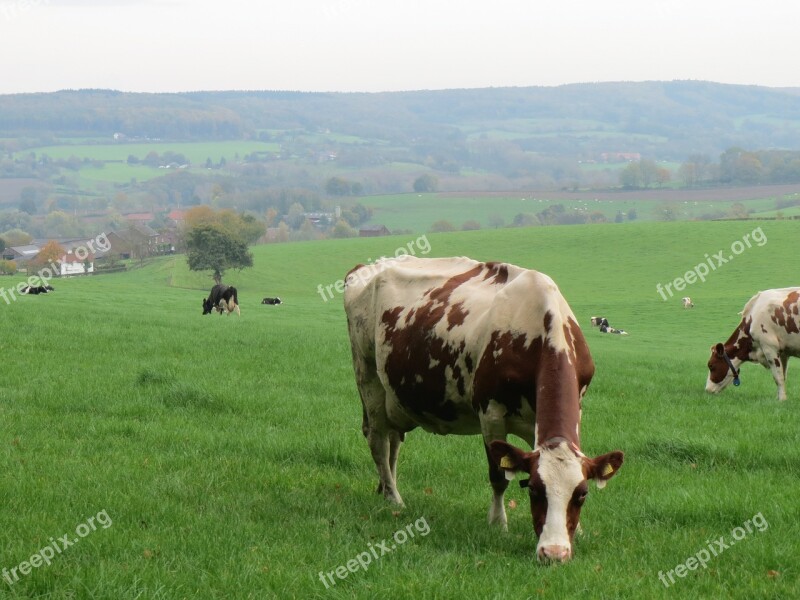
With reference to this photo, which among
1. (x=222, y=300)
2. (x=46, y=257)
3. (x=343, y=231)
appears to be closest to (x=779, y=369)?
(x=222, y=300)

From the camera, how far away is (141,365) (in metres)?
17.2

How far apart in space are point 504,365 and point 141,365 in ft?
35.7

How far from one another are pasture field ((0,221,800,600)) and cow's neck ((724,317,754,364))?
76 cm

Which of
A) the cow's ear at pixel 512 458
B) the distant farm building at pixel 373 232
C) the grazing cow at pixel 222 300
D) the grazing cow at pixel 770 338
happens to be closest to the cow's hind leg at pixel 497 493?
the cow's ear at pixel 512 458

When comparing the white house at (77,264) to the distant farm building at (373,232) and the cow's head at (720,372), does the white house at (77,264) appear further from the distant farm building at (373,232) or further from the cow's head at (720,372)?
the cow's head at (720,372)

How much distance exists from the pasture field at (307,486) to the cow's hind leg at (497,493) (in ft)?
0.43

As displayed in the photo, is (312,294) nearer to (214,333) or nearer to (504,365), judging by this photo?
(214,333)

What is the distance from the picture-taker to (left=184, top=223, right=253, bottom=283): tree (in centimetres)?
8694

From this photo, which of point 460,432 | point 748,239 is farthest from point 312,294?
point 460,432

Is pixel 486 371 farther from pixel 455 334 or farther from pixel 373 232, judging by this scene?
pixel 373 232

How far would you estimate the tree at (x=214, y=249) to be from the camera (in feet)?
285

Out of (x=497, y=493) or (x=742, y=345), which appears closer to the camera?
(x=497, y=493)

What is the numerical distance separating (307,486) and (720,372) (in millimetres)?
12137

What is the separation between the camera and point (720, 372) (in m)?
19.0
